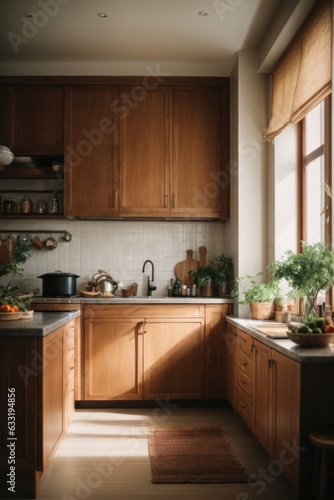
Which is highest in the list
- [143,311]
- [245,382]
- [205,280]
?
[205,280]

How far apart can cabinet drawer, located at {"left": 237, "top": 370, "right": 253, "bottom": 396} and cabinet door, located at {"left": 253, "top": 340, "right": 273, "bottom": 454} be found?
124 mm

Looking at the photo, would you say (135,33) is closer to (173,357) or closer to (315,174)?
→ (315,174)

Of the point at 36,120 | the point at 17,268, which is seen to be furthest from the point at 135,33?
the point at 17,268

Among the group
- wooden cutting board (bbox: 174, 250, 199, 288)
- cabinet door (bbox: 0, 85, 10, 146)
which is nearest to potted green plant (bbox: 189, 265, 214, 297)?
wooden cutting board (bbox: 174, 250, 199, 288)

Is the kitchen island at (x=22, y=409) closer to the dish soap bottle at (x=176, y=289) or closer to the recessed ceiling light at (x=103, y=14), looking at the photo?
the dish soap bottle at (x=176, y=289)

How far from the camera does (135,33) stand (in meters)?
4.17

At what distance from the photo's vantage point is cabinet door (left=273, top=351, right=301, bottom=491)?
2441 mm

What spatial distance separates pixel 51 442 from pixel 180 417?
59.2 inches

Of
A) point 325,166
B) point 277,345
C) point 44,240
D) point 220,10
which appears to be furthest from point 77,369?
point 220,10

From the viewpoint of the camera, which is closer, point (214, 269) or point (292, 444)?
point (292, 444)

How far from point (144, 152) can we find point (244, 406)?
7.87 feet

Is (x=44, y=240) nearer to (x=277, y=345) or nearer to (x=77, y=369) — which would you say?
(x=77, y=369)

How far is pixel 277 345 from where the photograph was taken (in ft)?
9.01

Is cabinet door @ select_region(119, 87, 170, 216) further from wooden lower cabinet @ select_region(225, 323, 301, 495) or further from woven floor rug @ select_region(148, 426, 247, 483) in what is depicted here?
woven floor rug @ select_region(148, 426, 247, 483)
